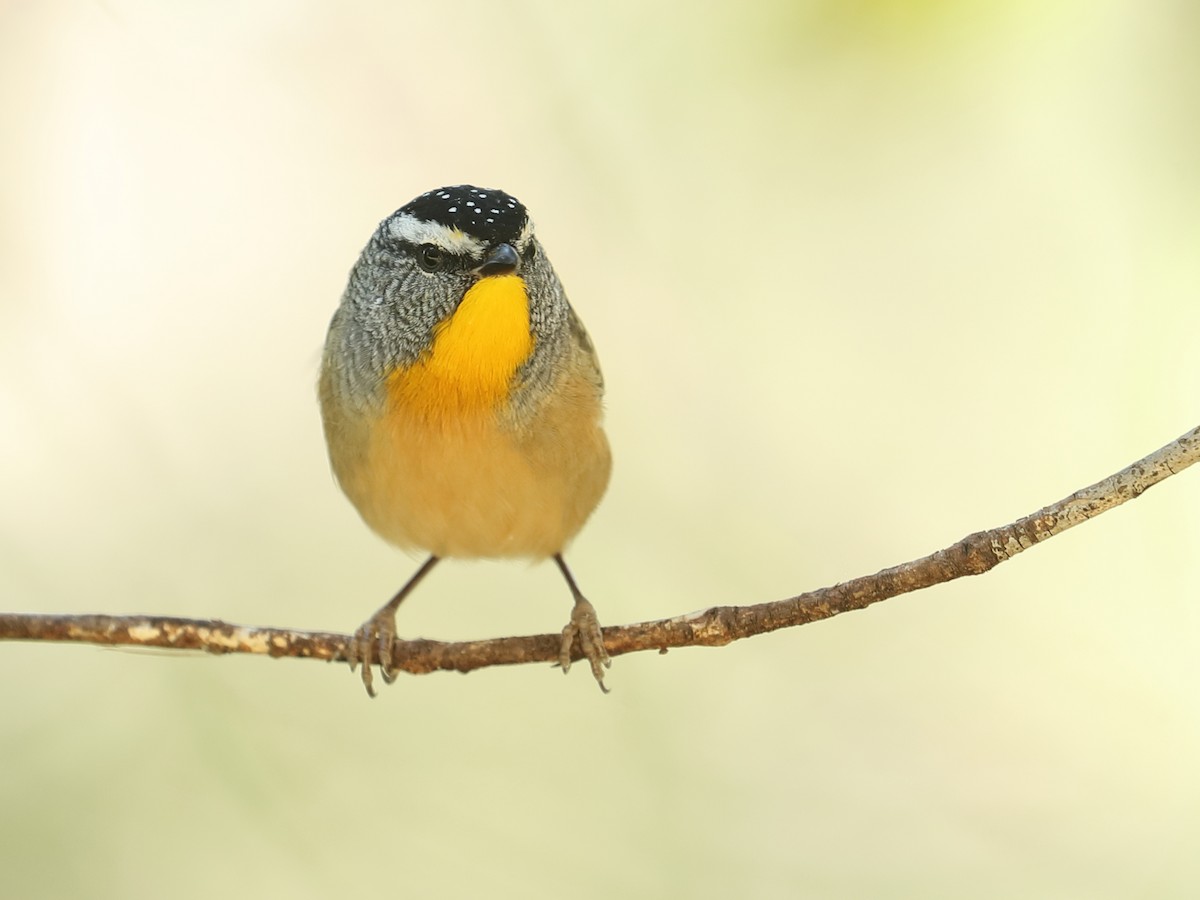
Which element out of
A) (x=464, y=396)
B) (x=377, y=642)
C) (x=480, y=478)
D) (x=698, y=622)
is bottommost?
(x=377, y=642)

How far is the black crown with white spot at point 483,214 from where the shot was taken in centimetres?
393

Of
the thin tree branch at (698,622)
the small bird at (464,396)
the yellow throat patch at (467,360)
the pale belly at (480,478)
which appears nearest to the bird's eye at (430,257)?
the small bird at (464,396)

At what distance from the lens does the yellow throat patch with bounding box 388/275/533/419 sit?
158 inches

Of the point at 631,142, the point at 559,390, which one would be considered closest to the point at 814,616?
the point at 559,390

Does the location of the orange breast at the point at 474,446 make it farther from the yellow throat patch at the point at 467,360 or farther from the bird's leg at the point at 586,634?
the bird's leg at the point at 586,634

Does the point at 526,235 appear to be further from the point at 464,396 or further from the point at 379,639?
the point at 379,639

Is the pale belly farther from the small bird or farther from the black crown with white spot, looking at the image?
the black crown with white spot

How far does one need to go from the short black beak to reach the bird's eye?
179mm

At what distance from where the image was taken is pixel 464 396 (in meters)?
4.03

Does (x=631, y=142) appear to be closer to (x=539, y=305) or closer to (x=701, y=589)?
(x=539, y=305)

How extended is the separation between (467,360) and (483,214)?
18.7 inches

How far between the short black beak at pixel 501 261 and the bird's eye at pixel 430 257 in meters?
0.18

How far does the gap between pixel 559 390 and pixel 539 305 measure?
30cm

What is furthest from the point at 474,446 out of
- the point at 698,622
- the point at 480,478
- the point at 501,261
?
the point at 698,622
